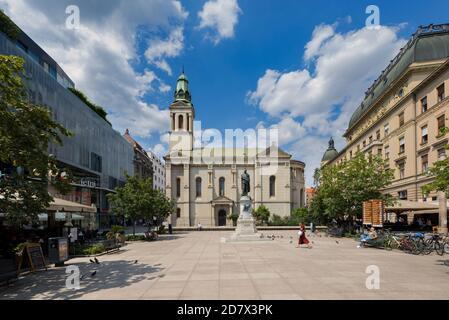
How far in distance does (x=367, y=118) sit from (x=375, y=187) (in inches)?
1108

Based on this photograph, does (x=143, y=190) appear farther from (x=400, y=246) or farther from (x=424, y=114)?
(x=424, y=114)

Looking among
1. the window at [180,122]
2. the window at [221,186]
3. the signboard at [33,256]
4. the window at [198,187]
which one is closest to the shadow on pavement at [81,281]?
the signboard at [33,256]

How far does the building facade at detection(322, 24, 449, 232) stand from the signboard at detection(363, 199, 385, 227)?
12.2 metres

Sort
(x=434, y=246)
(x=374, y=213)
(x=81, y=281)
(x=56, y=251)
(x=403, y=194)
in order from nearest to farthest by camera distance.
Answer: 1. (x=81, y=281)
2. (x=56, y=251)
3. (x=434, y=246)
4. (x=374, y=213)
5. (x=403, y=194)

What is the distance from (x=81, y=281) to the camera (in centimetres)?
1045

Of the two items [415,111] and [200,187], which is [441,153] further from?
[200,187]

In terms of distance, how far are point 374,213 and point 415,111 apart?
827 inches

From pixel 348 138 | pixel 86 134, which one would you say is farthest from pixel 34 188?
pixel 348 138

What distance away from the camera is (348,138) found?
6275 centimetres

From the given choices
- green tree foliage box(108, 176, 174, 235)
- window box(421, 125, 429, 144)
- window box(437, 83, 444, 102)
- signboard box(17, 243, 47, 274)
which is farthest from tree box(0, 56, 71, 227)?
window box(421, 125, 429, 144)

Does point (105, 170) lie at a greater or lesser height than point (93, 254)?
greater

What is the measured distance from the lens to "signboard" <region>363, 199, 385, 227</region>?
772 inches

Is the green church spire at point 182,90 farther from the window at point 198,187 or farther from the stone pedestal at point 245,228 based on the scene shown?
the stone pedestal at point 245,228

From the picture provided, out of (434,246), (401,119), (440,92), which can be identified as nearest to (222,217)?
(401,119)
